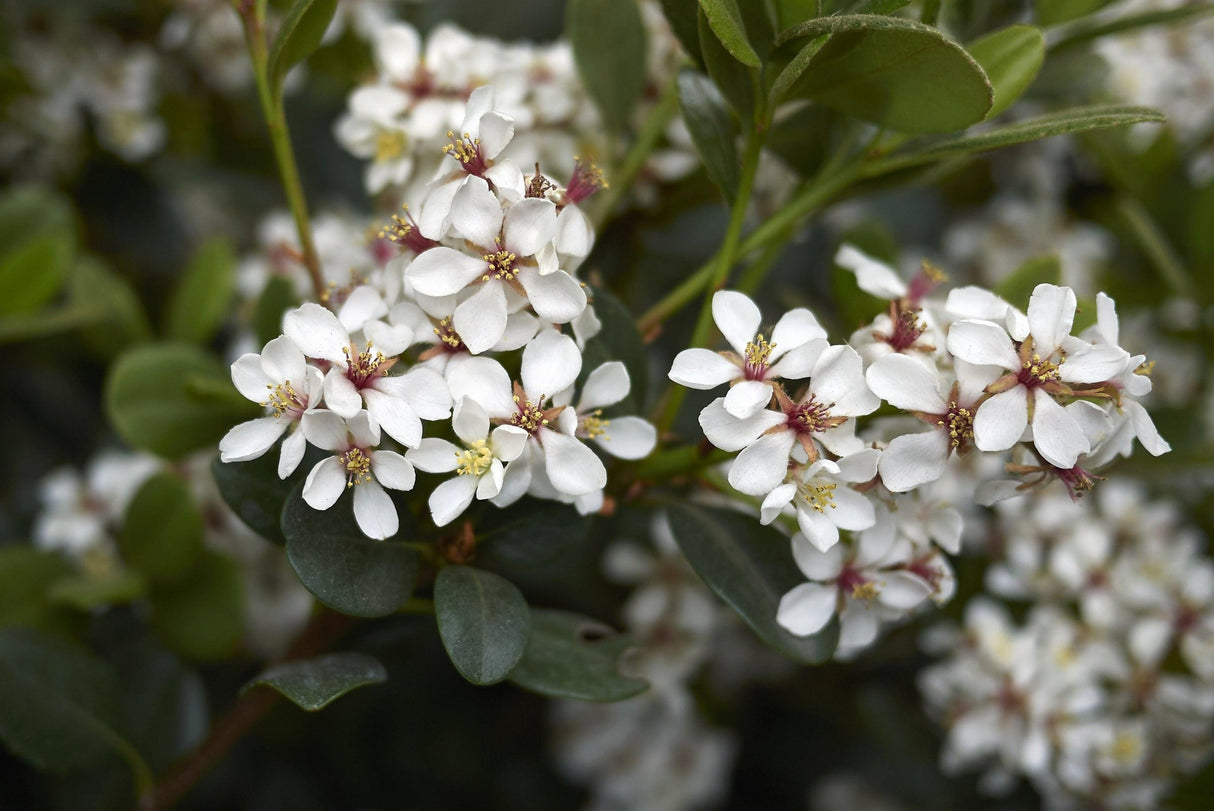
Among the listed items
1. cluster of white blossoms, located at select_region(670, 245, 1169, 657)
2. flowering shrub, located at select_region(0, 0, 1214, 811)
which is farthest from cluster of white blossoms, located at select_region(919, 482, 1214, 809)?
cluster of white blossoms, located at select_region(670, 245, 1169, 657)

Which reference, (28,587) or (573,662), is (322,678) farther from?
(28,587)

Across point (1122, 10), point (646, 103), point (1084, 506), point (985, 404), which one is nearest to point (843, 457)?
point (985, 404)

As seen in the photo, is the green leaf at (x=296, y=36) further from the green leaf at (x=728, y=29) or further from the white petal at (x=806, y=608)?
the white petal at (x=806, y=608)

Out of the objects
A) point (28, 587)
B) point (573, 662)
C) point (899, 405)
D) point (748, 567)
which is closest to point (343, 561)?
point (573, 662)

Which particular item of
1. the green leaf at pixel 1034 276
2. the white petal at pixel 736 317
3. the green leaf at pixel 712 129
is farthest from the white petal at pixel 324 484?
the green leaf at pixel 1034 276

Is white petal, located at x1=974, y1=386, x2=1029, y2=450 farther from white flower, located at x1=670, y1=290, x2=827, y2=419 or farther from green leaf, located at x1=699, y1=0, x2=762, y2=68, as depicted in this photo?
green leaf, located at x1=699, y1=0, x2=762, y2=68

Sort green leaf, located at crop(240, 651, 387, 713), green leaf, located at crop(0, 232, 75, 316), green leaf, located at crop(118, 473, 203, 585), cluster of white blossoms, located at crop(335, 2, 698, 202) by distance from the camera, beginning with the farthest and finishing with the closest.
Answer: green leaf, located at crop(0, 232, 75, 316), green leaf, located at crop(118, 473, 203, 585), cluster of white blossoms, located at crop(335, 2, 698, 202), green leaf, located at crop(240, 651, 387, 713)
